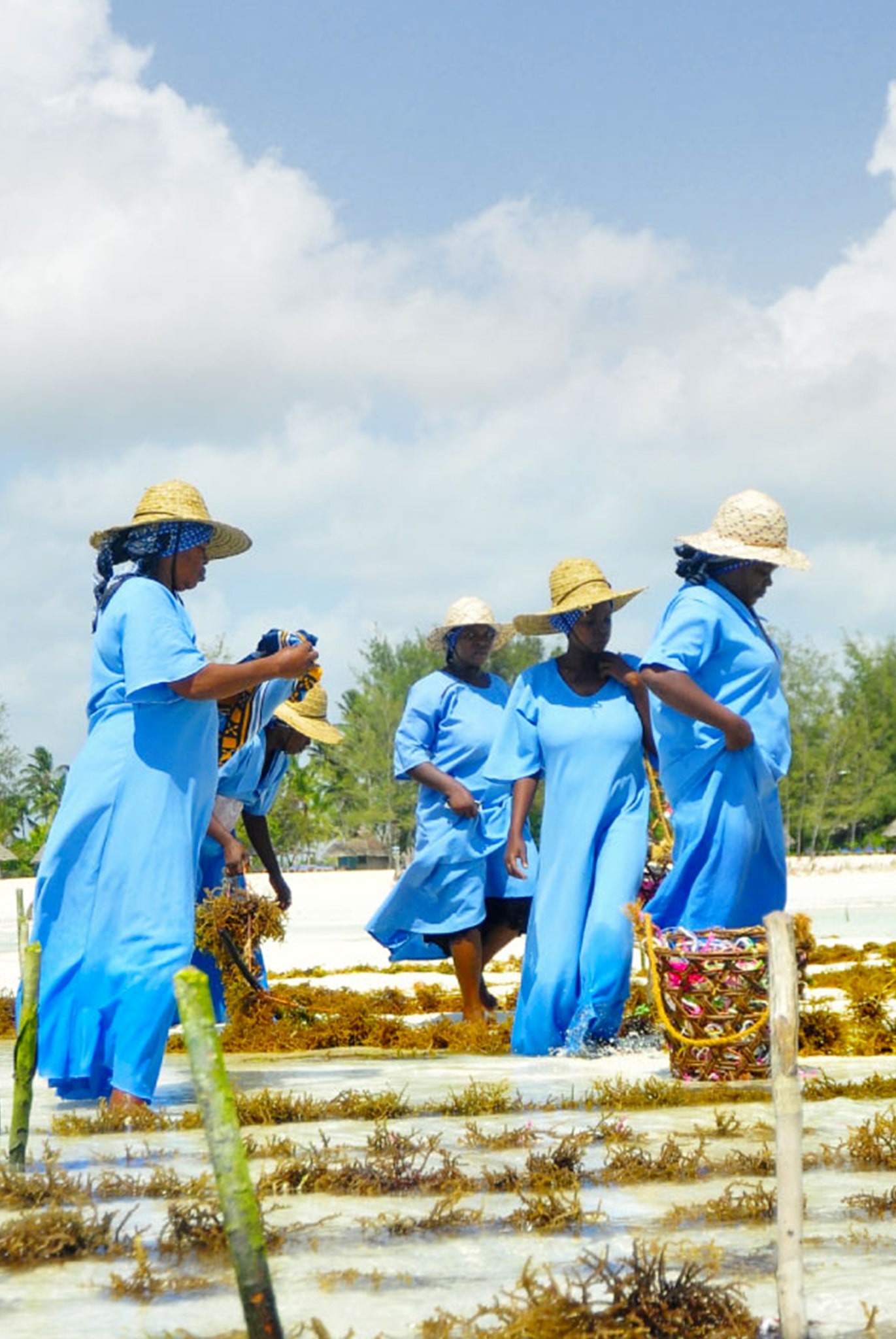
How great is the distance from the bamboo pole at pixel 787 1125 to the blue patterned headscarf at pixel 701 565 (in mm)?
3948

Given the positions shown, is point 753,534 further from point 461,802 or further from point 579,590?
point 461,802

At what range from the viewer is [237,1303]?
3203mm

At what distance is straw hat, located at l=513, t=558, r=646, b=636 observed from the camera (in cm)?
830

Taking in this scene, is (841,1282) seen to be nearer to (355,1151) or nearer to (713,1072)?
(355,1151)

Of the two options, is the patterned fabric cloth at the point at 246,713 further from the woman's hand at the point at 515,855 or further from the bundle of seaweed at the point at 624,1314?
the bundle of seaweed at the point at 624,1314

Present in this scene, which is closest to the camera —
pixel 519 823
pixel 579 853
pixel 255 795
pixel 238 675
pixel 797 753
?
pixel 238 675

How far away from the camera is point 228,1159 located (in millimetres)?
2756

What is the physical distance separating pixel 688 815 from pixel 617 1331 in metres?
4.20

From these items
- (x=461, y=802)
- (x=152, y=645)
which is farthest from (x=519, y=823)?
(x=152, y=645)

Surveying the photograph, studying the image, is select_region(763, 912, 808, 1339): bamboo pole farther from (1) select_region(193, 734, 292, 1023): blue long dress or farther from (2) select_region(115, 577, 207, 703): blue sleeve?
(1) select_region(193, 734, 292, 1023): blue long dress

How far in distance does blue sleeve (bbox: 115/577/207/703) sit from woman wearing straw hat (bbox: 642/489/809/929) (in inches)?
72.7

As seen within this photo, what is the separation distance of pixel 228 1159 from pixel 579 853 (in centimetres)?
543

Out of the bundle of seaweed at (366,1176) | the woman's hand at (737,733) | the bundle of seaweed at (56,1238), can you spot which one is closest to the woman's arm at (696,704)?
the woman's hand at (737,733)

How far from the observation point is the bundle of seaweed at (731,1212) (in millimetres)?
3863
